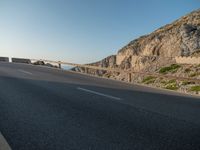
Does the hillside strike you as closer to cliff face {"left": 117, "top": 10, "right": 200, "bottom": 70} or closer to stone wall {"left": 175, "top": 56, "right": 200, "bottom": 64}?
cliff face {"left": 117, "top": 10, "right": 200, "bottom": 70}

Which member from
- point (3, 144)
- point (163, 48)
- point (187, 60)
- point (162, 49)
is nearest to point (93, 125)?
point (3, 144)

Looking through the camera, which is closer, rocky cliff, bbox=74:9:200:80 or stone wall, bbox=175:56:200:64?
stone wall, bbox=175:56:200:64

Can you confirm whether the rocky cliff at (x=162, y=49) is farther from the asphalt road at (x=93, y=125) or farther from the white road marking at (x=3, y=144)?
the white road marking at (x=3, y=144)

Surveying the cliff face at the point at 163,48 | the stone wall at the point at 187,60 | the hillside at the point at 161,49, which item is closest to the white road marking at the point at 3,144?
the stone wall at the point at 187,60

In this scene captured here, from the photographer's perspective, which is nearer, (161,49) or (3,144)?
(3,144)

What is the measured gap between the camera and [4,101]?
9.37 metres

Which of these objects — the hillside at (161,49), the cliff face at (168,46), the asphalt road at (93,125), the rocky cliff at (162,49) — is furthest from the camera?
the cliff face at (168,46)

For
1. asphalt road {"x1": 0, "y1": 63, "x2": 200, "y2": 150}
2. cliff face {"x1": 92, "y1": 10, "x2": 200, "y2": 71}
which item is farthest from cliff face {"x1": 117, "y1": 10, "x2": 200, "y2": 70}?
asphalt road {"x1": 0, "y1": 63, "x2": 200, "y2": 150}

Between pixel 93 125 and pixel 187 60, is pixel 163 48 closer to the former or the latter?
pixel 187 60

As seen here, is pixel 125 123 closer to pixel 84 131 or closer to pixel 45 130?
pixel 84 131

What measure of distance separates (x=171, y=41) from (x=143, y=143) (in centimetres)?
5598

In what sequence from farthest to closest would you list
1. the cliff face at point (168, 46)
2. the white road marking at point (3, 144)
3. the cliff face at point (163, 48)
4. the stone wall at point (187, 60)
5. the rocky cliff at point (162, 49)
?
the cliff face at point (168, 46)
the cliff face at point (163, 48)
the rocky cliff at point (162, 49)
the stone wall at point (187, 60)
the white road marking at point (3, 144)

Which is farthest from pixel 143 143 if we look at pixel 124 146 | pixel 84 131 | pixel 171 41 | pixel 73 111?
pixel 171 41

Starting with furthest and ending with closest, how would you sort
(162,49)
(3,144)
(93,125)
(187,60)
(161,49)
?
1. (161,49)
2. (162,49)
3. (187,60)
4. (93,125)
5. (3,144)
